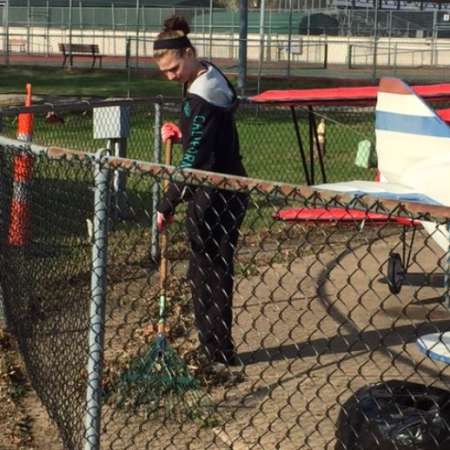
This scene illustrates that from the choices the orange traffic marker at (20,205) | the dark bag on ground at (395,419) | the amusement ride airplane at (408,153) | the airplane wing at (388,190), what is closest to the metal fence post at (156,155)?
the amusement ride airplane at (408,153)

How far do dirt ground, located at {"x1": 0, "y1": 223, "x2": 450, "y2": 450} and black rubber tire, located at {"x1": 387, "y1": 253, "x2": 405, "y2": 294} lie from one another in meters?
0.12

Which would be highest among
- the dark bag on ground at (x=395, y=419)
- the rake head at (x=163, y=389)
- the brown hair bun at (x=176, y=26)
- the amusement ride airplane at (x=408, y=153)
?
the brown hair bun at (x=176, y=26)

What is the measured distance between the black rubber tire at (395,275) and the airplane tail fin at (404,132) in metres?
0.58

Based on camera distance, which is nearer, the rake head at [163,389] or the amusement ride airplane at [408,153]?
the rake head at [163,389]

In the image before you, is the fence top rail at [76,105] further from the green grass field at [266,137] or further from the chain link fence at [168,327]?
the green grass field at [266,137]

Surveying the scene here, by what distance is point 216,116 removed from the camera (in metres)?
5.75

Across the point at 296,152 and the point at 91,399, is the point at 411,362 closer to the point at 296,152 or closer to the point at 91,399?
the point at 91,399

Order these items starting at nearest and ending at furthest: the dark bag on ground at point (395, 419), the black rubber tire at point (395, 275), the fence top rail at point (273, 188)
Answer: the fence top rail at point (273, 188) < the dark bag on ground at point (395, 419) < the black rubber tire at point (395, 275)

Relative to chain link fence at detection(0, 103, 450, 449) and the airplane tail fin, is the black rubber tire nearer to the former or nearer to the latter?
chain link fence at detection(0, 103, 450, 449)

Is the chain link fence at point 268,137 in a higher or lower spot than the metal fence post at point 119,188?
lower

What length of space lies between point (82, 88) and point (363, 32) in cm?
1885

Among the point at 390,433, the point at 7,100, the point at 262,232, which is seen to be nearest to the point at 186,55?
the point at 390,433

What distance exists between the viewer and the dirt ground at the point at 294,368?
5.26 m

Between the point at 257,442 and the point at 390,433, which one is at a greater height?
the point at 390,433
